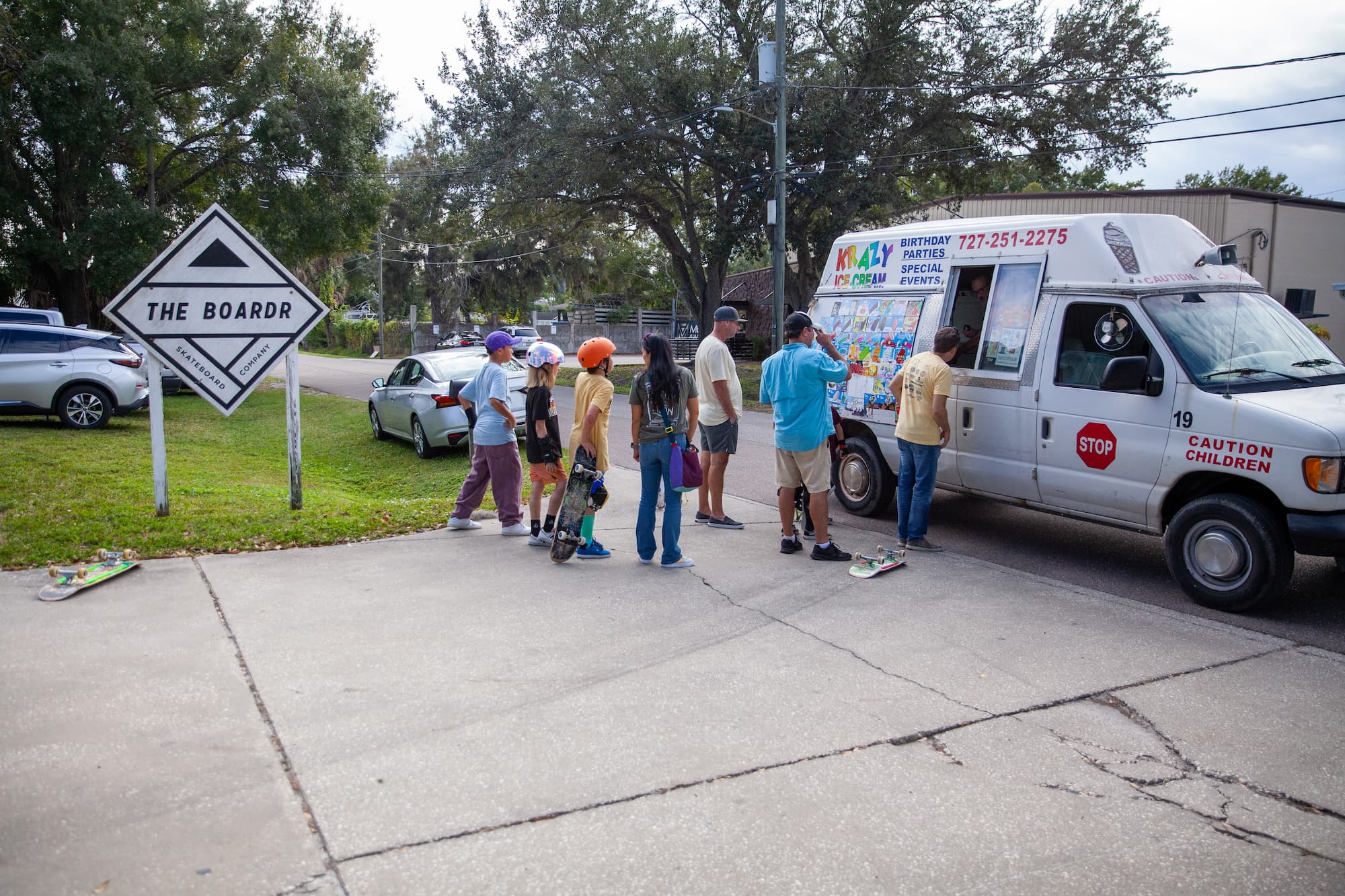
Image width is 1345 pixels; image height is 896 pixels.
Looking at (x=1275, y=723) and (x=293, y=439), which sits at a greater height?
(x=293, y=439)

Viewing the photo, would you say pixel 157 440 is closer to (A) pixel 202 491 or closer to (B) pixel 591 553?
(A) pixel 202 491

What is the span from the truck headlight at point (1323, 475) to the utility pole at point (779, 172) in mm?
14246

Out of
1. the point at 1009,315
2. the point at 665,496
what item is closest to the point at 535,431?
the point at 665,496

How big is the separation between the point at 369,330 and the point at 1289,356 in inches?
2294

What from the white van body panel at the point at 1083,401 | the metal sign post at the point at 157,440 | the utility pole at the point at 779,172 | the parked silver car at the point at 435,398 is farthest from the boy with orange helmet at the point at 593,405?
the utility pole at the point at 779,172

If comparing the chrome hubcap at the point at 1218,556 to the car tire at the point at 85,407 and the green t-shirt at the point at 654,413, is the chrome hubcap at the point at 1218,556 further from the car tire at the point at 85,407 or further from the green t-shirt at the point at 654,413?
the car tire at the point at 85,407

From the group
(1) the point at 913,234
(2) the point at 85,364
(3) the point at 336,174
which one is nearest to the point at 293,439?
(1) the point at 913,234

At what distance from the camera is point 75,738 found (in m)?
4.02

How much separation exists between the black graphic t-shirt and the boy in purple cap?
0.86ft

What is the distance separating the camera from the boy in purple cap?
25.2 feet

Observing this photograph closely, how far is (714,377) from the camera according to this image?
8227 millimetres

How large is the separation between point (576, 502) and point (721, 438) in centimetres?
183

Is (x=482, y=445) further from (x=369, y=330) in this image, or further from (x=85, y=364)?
(x=369, y=330)

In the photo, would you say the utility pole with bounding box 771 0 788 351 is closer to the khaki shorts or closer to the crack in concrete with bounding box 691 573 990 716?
the khaki shorts
